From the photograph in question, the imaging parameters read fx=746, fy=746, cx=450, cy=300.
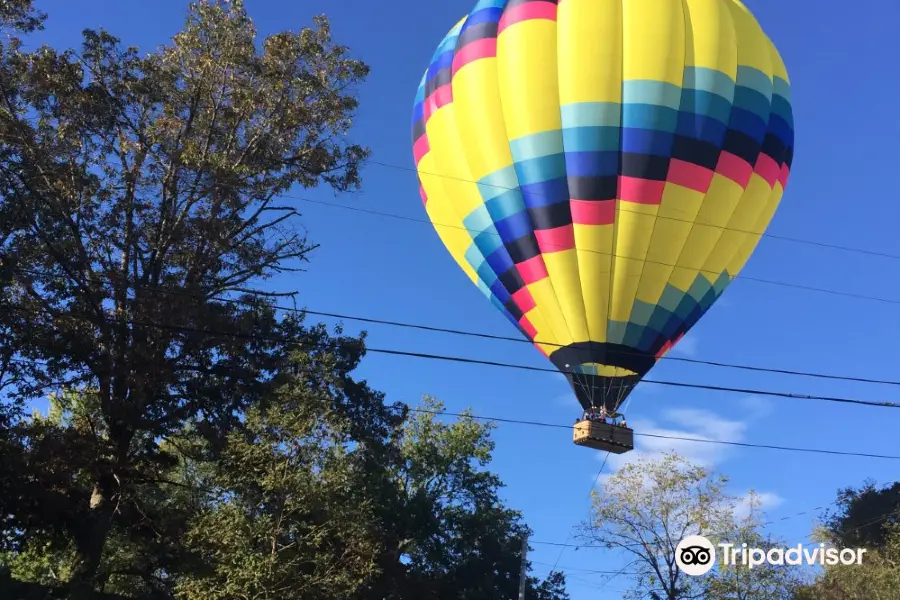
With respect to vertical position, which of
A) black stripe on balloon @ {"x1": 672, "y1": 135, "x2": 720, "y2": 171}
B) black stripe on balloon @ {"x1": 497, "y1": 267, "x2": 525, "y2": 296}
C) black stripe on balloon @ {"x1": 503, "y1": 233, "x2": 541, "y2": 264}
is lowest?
black stripe on balloon @ {"x1": 497, "y1": 267, "x2": 525, "y2": 296}

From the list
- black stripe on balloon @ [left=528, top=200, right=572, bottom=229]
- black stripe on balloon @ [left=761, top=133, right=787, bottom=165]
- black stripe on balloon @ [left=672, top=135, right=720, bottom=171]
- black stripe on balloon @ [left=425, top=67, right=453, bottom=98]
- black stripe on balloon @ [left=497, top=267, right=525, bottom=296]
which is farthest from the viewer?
black stripe on balloon @ [left=425, top=67, right=453, bottom=98]

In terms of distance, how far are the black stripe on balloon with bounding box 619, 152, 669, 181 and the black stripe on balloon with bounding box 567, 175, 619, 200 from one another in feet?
1.21

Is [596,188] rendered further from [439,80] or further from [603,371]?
[439,80]

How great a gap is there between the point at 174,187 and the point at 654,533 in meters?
18.7

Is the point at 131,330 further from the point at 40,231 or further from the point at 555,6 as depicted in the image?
the point at 555,6

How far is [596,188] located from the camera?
16531 millimetres

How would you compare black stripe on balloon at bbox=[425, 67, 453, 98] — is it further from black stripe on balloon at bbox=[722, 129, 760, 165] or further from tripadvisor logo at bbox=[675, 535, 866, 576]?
tripadvisor logo at bbox=[675, 535, 866, 576]

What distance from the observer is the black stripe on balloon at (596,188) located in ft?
54.1

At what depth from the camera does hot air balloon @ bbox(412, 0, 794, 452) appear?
16422mm

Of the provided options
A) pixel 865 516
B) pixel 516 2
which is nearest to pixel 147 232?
pixel 516 2

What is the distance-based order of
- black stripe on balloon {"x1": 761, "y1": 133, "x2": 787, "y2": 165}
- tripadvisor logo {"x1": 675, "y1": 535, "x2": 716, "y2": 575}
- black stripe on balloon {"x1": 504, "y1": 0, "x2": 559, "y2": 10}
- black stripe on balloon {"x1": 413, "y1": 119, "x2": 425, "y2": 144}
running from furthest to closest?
tripadvisor logo {"x1": 675, "y1": 535, "x2": 716, "y2": 575}, black stripe on balloon {"x1": 413, "y1": 119, "x2": 425, "y2": 144}, black stripe on balloon {"x1": 761, "y1": 133, "x2": 787, "y2": 165}, black stripe on balloon {"x1": 504, "y1": 0, "x2": 559, "y2": 10}

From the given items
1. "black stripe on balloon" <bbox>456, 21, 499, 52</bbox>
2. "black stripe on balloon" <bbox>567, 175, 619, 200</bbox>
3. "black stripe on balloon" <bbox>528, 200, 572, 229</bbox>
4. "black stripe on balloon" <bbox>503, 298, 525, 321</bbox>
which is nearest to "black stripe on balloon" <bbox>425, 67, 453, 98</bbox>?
"black stripe on balloon" <bbox>456, 21, 499, 52</bbox>

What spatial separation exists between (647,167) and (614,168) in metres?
0.71

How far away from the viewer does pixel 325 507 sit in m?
15.4
